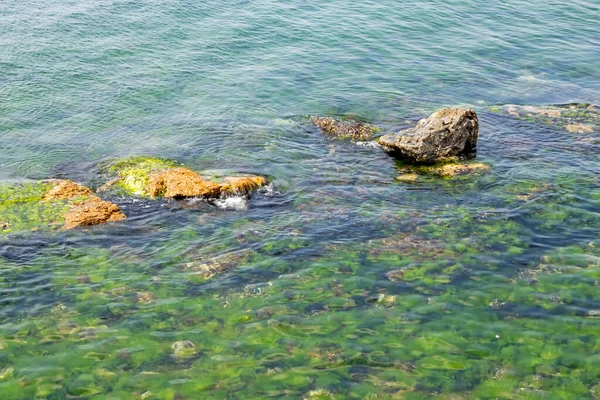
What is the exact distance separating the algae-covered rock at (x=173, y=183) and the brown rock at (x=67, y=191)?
94cm

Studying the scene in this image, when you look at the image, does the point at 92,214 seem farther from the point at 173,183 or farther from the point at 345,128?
the point at 345,128

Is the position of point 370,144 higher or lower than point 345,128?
lower

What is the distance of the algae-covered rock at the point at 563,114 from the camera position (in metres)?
25.9

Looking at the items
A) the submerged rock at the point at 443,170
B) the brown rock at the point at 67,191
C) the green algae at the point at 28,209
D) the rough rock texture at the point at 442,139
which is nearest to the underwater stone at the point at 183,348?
the green algae at the point at 28,209

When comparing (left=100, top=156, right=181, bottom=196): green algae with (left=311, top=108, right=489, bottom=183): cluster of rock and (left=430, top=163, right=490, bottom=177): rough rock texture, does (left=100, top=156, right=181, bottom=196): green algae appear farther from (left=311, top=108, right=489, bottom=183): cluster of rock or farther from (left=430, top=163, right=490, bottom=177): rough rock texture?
(left=430, top=163, right=490, bottom=177): rough rock texture

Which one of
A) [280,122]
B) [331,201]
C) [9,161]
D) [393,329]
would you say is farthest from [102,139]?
[393,329]

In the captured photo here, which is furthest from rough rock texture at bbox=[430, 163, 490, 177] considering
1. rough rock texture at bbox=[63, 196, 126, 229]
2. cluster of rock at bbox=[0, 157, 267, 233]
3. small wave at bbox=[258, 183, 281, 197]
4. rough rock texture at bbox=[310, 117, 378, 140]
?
rough rock texture at bbox=[63, 196, 126, 229]

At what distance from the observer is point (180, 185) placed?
20344 mm

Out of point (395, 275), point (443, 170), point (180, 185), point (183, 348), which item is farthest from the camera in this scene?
point (443, 170)

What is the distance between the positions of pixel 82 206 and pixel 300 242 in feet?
23.7

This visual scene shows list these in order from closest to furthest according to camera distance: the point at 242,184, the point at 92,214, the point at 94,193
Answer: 1. the point at 92,214
2. the point at 242,184
3. the point at 94,193

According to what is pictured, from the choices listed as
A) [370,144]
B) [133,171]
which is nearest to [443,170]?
[370,144]

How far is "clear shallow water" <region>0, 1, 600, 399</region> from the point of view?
12625mm

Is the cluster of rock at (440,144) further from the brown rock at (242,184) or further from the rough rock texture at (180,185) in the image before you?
the rough rock texture at (180,185)
